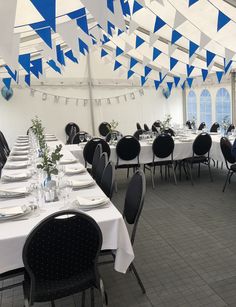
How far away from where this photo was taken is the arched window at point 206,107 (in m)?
9.95

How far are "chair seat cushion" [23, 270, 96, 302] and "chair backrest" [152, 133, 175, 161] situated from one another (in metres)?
3.71

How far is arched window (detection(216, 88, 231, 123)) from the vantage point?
29.6 ft

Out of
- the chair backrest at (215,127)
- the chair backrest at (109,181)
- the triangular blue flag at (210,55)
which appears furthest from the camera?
the chair backrest at (215,127)

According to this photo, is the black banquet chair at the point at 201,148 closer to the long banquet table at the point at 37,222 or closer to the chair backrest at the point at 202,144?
the chair backrest at the point at 202,144

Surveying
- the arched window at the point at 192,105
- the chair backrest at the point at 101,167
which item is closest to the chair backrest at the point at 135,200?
the chair backrest at the point at 101,167

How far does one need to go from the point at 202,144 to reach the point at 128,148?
1406mm

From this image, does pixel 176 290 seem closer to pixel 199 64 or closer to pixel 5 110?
pixel 199 64

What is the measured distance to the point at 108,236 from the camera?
2045mm

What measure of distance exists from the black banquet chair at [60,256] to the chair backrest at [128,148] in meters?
3.53

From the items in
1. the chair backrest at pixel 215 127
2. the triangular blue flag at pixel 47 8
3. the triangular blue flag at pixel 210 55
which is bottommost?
the chair backrest at pixel 215 127

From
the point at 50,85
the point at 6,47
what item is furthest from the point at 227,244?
the point at 50,85

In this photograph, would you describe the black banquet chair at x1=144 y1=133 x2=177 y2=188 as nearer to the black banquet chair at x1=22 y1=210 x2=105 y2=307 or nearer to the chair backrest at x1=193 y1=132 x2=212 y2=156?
the chair backrest at x1=193 y1=132 x2=212 y2=156

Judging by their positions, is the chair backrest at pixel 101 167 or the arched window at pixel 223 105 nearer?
the chair backrest at pixel 101 167

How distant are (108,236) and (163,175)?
170 inches
